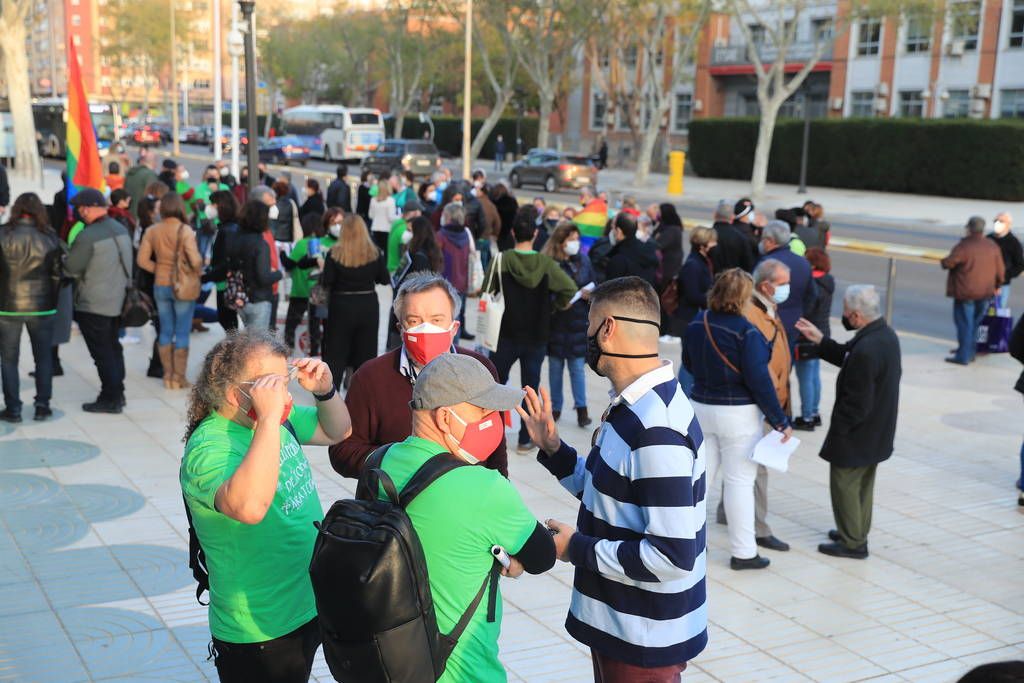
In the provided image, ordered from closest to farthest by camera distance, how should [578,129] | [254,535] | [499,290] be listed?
[254,535] → [499,290] → [578,129]

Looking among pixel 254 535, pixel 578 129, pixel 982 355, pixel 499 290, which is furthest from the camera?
pixel 578 129

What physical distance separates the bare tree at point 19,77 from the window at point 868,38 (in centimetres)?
3551

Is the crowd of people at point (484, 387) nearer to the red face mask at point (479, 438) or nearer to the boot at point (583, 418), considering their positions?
the red face mask at point (479, 438)

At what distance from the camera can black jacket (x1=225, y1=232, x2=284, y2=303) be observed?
1039 cm

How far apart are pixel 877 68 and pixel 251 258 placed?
45.7m

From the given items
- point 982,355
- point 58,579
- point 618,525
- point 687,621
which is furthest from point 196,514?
point 982,355

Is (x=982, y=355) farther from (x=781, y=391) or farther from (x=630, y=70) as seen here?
(x=630, y=70)

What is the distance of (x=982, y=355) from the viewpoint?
1360 centimetres

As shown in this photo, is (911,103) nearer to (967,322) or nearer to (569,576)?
(967,322)

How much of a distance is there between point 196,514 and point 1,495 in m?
4.94

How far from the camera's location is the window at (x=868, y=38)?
5021cm

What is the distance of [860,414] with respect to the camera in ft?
22.4

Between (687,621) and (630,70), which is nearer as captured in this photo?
(687,621)

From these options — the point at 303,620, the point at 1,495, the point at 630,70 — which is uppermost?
the point at 630,70
